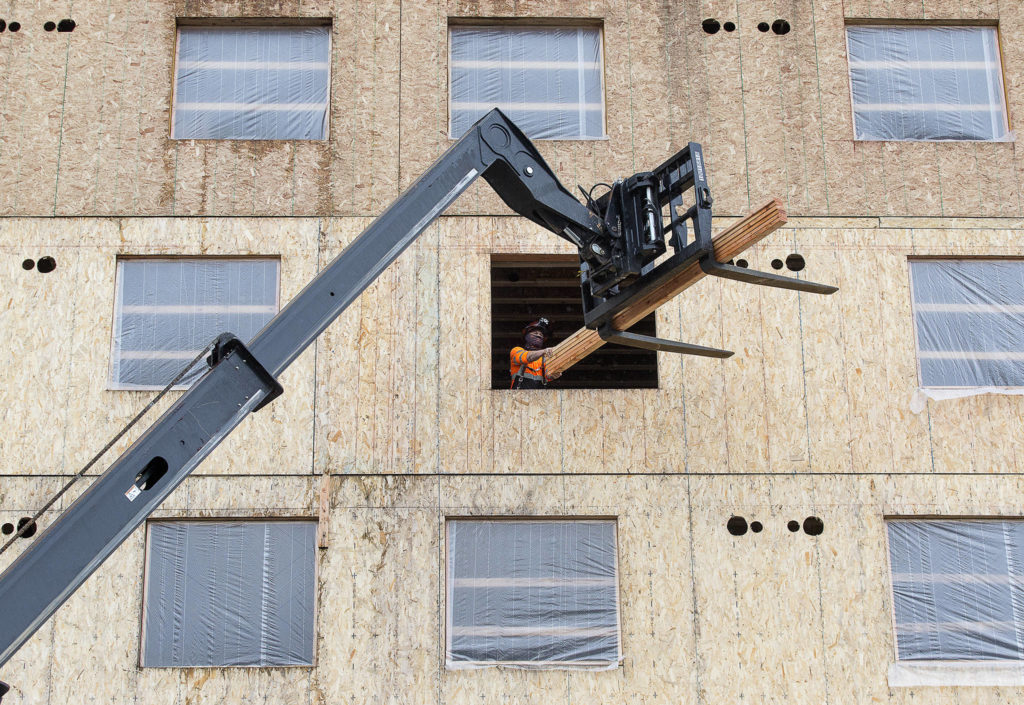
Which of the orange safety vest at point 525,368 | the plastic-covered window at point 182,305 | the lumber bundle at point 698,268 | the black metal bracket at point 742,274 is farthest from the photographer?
the plastic-covered window at point 182,305

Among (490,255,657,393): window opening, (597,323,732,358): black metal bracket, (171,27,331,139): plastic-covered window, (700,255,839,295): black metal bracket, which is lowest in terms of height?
(597,323,732,358): black metal bracket

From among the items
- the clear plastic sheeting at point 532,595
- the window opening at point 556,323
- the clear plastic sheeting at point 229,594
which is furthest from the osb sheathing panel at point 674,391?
the window opening at point 556,323

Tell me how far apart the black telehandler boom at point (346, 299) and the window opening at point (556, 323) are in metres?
6.85

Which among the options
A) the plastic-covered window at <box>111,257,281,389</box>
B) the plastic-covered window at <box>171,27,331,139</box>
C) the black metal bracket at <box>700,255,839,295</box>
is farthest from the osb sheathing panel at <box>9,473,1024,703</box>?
the plastic-covered window at <box>171,27,331,139</box>

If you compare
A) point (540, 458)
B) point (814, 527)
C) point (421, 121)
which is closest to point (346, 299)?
point (540, 458)

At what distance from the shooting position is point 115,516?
7715 millimetres

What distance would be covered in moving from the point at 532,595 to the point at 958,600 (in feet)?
16.9

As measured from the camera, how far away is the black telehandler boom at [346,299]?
7578 millimetres

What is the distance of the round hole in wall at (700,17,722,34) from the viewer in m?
15.5

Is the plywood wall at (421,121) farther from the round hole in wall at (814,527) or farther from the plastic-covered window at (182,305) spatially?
the round hole in wall at (814,527)

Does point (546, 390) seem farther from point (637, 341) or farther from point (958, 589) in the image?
point (958, 589)

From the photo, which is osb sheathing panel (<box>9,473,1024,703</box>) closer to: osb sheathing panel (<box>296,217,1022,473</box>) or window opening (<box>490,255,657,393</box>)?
osb sheathing panel (<box>296,217,1022,473</box>)

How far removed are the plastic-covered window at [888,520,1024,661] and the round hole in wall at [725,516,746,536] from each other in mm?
1852

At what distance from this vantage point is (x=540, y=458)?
45.3 ft
